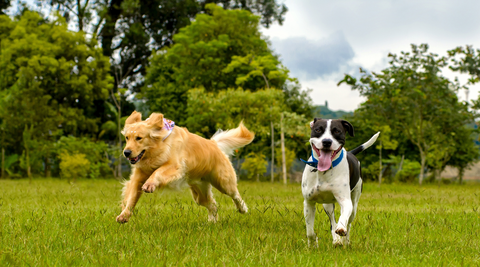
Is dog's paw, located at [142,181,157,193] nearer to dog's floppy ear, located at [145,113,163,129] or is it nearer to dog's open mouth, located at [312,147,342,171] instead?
dog's floppy ear, located at [145,113,163,129]

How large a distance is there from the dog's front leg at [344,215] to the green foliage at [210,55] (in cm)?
2175

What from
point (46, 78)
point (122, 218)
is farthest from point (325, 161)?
point (46, 78)

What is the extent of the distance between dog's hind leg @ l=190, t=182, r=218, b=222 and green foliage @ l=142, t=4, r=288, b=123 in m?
19.4

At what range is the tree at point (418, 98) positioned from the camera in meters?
17.8

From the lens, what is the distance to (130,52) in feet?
111

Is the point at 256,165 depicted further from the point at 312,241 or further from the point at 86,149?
the point at 312,241

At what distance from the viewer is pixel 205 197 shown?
21.9ft

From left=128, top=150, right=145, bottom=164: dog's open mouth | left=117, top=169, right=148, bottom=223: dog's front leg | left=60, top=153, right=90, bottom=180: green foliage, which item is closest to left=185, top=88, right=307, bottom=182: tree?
left=60, top=153, right=90, bottom=180: green foliage

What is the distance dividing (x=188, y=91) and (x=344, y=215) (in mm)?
19879

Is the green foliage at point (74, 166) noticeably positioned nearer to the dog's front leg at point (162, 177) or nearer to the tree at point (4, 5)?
the dog's front leg at point (162, 177)

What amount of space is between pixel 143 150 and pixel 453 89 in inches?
652

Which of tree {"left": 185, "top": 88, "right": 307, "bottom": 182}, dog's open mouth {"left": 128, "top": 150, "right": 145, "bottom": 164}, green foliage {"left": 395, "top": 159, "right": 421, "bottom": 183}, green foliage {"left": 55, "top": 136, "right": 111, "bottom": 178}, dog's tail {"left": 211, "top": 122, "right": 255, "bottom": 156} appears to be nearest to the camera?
dog's open mouth {"left": 128, "top": 150, "right": 145, "bottom": 164}

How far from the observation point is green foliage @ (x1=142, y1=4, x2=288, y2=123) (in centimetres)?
2689

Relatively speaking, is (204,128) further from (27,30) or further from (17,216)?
(17,216)
